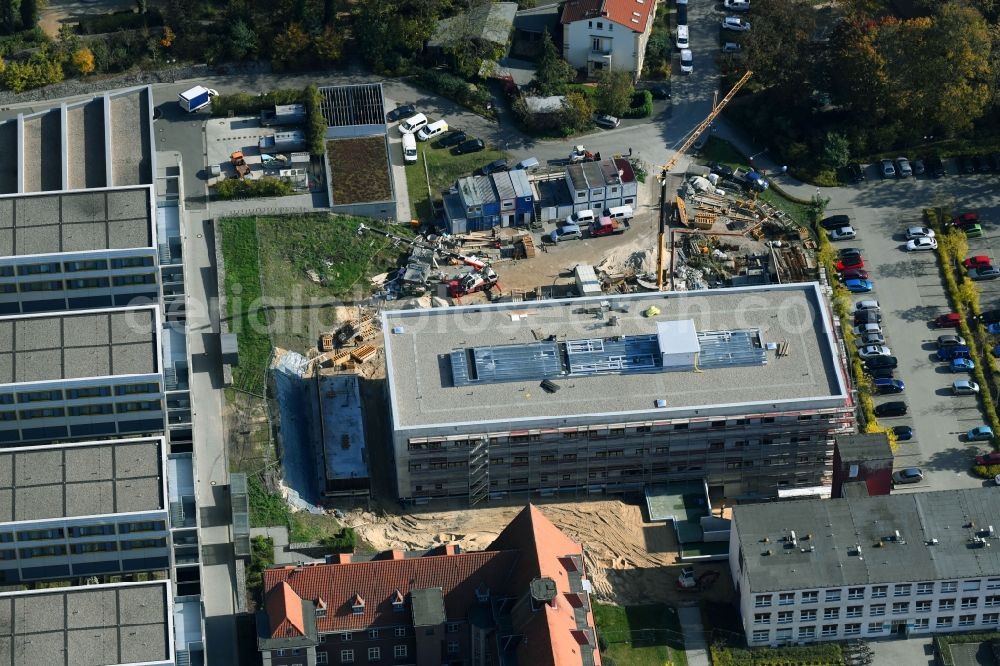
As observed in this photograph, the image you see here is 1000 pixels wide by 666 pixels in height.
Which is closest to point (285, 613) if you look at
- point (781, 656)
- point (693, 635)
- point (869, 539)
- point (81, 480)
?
point (81, 480)

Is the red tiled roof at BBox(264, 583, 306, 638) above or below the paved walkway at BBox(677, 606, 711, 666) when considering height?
above

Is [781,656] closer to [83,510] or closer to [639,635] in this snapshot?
[639,635]

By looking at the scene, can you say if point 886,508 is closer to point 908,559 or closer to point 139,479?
point 908,559

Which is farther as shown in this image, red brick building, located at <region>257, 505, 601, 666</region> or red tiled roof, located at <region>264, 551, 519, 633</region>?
red tiled roof, located at <region>264, 551, 519, 633</region>

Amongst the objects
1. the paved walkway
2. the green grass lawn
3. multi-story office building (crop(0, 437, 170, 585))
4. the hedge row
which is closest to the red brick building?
the green grass lawn

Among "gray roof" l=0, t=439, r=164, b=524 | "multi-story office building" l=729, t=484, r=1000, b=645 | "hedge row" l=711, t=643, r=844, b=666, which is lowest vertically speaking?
"hedge row" l=711, t=643, r=844, b=666

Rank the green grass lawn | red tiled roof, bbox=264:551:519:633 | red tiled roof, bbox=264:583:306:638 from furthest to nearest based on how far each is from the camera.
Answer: the green grass lawn
red tiled roof, bbox=264:551:519:633
red tiled roof, bbox=264:583:306:638

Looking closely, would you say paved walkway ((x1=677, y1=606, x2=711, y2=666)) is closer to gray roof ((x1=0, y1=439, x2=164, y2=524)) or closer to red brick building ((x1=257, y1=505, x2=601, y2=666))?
red brick building ((x1=257, y1=505, x2=601, y2=666))

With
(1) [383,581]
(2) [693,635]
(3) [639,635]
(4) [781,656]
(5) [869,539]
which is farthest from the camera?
(2) [693,635]
